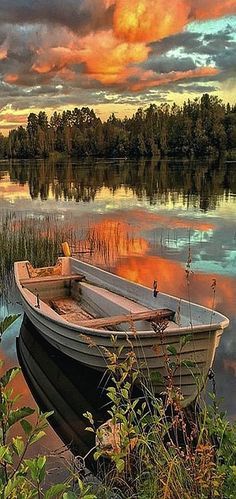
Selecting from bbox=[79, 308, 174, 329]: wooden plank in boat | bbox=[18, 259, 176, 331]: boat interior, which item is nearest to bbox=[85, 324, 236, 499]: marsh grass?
bbox=[79, 308, 174, 329]: wooden plank in boat

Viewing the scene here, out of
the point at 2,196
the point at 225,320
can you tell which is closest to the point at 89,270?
the point at 225,320

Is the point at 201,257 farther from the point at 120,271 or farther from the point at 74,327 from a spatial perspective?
the point at 74,327

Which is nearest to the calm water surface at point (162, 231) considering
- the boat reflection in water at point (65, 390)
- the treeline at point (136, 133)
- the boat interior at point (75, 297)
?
the boat reflection in water at point (65, 390)

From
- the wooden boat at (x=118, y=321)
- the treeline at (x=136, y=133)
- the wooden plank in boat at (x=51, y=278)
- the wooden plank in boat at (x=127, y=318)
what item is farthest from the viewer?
the treeline at (x=136, y=133)

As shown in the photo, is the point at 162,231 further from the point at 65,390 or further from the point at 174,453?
the point at 174,453

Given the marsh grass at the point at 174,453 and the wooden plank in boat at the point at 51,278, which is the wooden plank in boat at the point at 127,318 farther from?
the marsh grass at the point at 174,453

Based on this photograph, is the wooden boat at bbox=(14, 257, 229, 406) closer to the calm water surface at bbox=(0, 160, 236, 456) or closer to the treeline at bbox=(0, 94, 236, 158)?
the calm water surface at bbox=(0, 160, 236, 456)

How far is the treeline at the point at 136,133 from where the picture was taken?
293ft

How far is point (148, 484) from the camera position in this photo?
339cm

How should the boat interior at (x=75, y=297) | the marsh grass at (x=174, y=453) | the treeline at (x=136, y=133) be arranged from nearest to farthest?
the marsh grass at (x=174, y=453)
the boat interior at (x=75, y=297)
the treeline at (x=136, y=133)

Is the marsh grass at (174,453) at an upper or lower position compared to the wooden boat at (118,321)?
upper

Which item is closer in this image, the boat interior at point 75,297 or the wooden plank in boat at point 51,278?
the boat interior at point 75,297

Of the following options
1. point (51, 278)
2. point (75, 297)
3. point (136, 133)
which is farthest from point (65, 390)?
point (136, 133)

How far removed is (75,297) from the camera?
930cm
